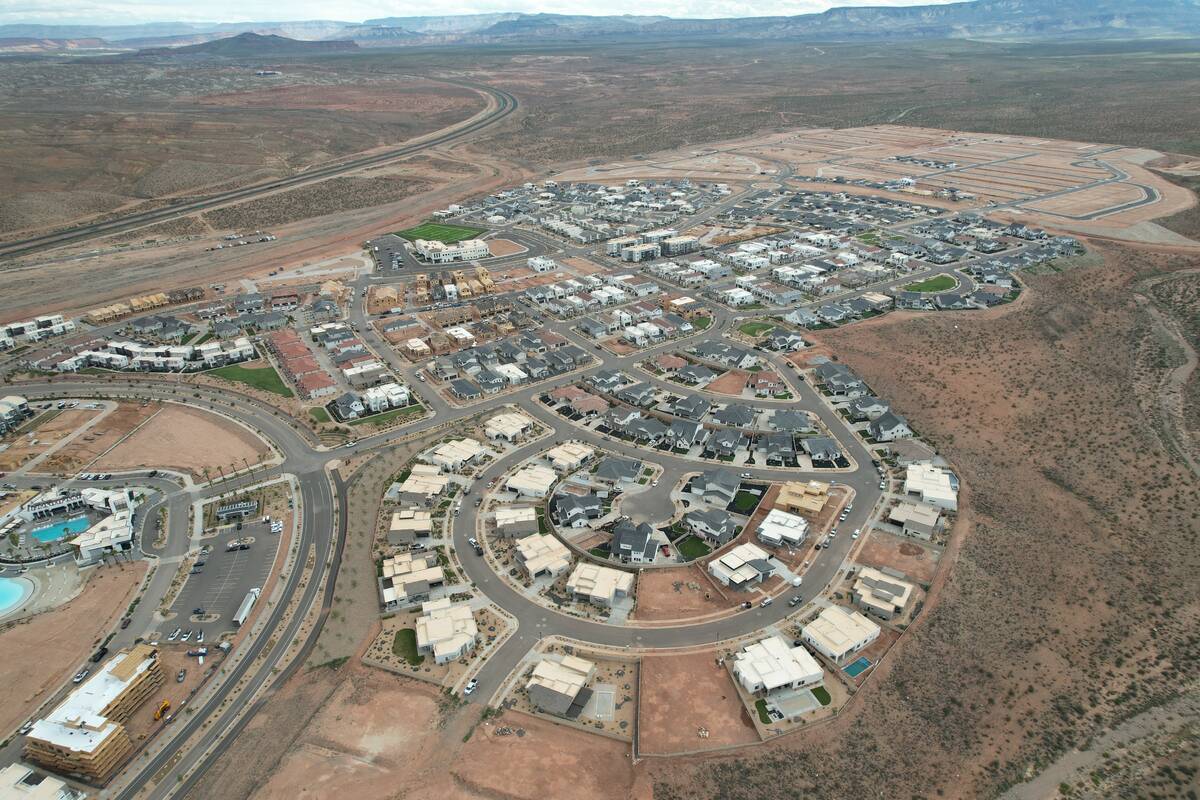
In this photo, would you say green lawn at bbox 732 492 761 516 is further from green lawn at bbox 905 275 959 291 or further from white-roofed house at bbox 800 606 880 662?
green lawn at bbox 905 275 959 291

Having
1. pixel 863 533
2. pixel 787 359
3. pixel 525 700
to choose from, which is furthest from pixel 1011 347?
pixel 525 700

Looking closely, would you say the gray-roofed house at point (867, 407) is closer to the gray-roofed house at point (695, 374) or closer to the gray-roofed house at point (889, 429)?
the gray-roofed house at point (889, 429)

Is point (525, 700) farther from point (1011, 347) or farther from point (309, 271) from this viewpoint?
point (309, 271)

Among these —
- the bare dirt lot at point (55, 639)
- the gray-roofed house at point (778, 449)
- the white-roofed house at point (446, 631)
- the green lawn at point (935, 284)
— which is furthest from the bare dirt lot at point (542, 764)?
the green lawn at point (935, 284)

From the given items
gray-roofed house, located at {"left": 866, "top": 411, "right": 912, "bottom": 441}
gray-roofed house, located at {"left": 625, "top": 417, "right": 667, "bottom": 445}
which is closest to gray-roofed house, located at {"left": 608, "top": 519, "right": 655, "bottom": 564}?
gray-roofed house, located at {"left": 625, "top": 417, "right": 667, "bottom": 445}

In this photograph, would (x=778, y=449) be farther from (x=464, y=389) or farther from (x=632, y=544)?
(x=464, y=389)

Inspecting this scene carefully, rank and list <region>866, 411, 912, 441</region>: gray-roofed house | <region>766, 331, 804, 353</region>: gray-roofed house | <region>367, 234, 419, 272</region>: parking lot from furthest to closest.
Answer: <region>367, 234, 419, 272</region>: parking lot < <region>766, 331, 804, 353</region>: gray-roofed house < <region>866, 411, 912, 441</region>: gray-roofed house

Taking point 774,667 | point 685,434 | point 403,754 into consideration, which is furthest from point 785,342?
point 403,754
